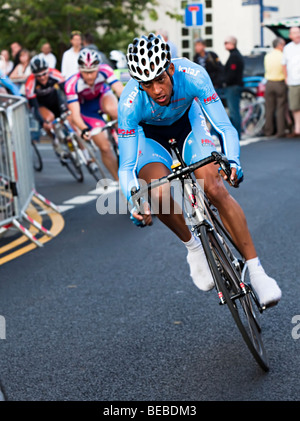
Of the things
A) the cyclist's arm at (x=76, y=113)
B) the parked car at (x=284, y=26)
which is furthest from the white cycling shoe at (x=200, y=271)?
the parked car at (x=284, y=26)

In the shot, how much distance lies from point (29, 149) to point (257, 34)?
1339 inches

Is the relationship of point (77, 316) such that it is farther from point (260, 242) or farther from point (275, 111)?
point (275, 111)

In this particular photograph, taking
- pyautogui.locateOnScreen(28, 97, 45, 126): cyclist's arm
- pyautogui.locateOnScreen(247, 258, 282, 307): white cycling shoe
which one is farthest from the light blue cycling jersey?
pyautogui.locateOnScreen(28, 97, 45, 126): cyclist's arm

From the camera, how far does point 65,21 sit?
28.0 metres

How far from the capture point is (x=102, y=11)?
28062mm

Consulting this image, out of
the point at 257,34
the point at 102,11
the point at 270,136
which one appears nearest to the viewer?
the point at 270,136

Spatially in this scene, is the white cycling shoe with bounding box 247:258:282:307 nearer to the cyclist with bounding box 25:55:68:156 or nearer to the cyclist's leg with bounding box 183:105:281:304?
the cyclist's leg with bounding box 183:105:281:304

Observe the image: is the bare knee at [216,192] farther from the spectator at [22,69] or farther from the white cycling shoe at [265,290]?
the spectator at [22,69]

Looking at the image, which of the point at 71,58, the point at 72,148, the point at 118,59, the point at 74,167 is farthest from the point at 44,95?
the point at 71,58

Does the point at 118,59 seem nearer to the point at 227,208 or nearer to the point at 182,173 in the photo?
the point at 227,208

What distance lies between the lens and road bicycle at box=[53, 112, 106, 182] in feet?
44.3

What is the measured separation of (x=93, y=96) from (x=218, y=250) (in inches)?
279

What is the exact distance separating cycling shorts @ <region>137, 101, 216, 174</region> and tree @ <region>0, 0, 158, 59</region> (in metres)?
21.4
